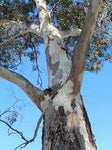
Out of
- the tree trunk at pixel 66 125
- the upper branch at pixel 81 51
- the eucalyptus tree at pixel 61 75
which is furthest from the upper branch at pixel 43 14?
the tree trunk at pixel 66 125

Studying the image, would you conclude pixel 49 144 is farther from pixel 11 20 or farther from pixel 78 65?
pixel 11 20

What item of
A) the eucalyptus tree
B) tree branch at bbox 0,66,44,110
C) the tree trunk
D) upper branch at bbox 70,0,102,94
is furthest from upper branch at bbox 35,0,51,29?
the tree trunk

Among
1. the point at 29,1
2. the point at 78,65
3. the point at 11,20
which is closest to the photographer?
the point at 78,65

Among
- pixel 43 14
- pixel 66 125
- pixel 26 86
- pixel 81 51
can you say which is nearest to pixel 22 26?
pixel 43 14

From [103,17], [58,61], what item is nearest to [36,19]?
[103,17]

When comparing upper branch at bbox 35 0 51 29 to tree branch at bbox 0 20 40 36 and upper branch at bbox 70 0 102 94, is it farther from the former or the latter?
upper branch at bbox 70 0 102 94

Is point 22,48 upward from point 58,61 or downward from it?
upward

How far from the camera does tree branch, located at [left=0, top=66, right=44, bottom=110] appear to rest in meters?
3.47

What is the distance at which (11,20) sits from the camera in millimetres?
6613

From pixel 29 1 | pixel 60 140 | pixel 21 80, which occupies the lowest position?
pixel 60 140

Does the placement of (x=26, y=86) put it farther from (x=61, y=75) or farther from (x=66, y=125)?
(x=66, y=125)

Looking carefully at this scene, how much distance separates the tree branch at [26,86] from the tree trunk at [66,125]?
0.23 metres

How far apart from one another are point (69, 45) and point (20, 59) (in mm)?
1172

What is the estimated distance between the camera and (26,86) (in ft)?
11.9
